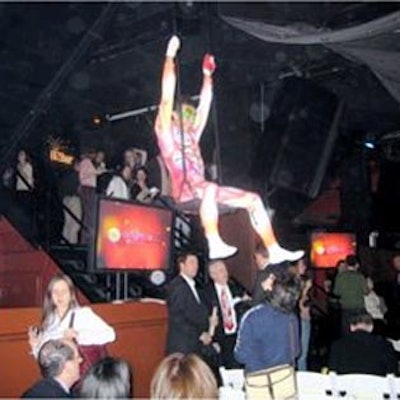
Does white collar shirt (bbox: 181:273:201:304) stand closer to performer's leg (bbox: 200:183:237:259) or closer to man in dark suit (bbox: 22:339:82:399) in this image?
performer's leg (bbox: 200:183:237:259)

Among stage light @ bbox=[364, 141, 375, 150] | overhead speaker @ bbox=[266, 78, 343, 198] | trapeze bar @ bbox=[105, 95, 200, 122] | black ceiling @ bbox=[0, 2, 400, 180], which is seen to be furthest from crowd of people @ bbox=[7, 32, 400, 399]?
stage light @ bbox=[364, 141, 375, 150]

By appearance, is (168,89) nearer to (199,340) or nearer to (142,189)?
(199,340)

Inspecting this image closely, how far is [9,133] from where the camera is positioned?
563 cm

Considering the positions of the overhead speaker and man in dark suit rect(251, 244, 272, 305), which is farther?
the overhead speaker

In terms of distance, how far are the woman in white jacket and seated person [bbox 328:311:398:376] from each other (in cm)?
137

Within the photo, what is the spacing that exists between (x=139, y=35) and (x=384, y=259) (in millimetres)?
8046

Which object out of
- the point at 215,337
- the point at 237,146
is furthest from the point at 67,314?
the point at 237,146

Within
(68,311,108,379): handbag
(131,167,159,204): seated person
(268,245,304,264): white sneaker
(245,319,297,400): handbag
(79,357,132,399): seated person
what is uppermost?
(131,167,159,204): seated person

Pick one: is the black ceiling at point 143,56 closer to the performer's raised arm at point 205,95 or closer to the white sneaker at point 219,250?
the performer's raised arm at point 205,95

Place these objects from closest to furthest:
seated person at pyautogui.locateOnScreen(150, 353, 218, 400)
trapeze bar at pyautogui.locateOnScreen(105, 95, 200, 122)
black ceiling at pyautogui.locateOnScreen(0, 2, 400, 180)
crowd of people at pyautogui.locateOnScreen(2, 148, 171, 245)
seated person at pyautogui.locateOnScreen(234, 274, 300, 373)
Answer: seated person at pyautogui.locateOnScreen(150, 353, 218, 400) < seated person at pyautogui.locateOnScreen(234, 274, 300, 373) < black ceiling at pyautogui.locateOnScreen(0, 2, 400, 180) < crowd of people at pyautogui.locateOnScreen(2, 148, 171, 245) < trapeze bar at pyautogui.locateOnScreen(105, 95, 200, 122)

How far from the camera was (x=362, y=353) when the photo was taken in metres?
3.67

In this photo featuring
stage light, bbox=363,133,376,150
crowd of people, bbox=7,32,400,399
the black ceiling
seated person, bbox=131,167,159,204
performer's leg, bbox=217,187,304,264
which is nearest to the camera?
crowd of people, bbox=7,32,400,399

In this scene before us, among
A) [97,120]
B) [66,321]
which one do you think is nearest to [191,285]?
[66,321]

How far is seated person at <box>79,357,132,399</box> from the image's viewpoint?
2.21 m
